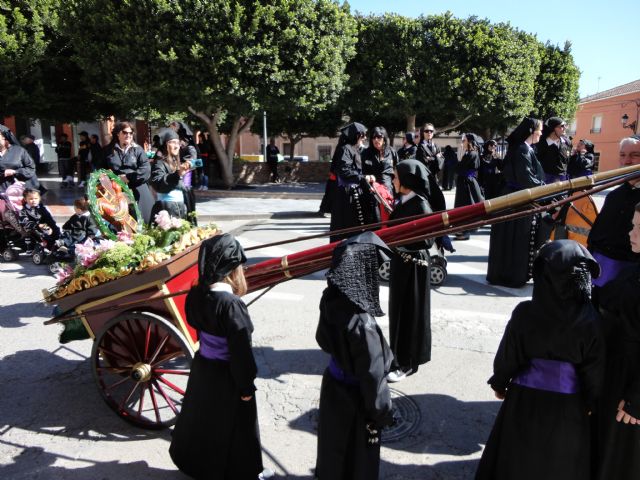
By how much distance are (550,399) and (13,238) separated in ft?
29.3

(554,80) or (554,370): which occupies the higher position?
(554,80)

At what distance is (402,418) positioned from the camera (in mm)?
3838

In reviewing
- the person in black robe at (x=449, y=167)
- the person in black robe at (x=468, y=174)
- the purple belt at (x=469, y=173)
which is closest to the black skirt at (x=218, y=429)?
the person in black robe at (x=468, y=174)

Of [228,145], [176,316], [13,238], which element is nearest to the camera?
[176,316]

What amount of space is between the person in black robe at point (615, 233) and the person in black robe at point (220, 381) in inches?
107

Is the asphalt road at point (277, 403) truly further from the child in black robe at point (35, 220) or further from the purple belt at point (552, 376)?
the child in black robe at point (35, 220)

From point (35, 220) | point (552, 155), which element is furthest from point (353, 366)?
point (35, 220)

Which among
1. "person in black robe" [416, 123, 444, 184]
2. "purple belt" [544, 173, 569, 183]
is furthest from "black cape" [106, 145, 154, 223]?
"purple belt" [544, 173, 569, 183]

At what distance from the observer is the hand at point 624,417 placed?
2484 mm

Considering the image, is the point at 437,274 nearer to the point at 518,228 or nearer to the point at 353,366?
the point at 518,228

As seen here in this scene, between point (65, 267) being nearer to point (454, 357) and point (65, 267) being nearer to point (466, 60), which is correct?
point (454, 357)

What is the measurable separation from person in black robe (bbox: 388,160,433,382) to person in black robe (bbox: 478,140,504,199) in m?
7.96

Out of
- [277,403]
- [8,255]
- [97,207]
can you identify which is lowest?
[277,403]

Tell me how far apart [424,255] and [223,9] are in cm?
1224
